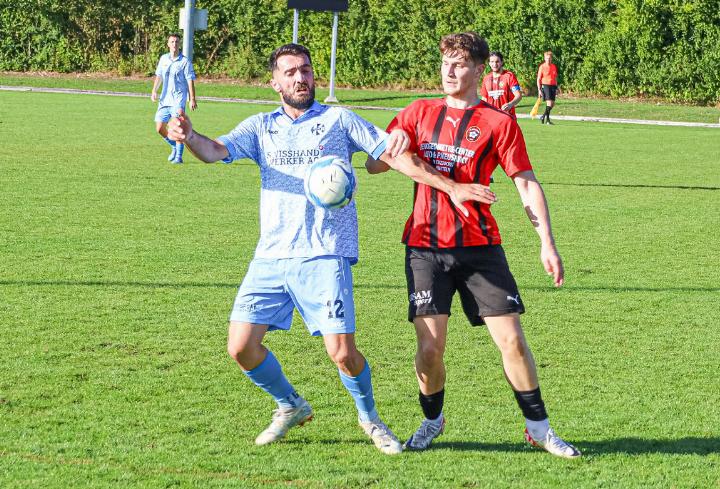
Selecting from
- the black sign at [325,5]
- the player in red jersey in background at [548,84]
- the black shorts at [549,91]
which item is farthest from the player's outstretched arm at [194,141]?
the black sign at [325,5]

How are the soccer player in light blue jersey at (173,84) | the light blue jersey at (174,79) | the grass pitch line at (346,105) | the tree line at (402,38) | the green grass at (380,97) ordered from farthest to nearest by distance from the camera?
the tree line at (402,38), the green grass at (380,97), the grass pitch line at (346,105), the light blue jersey at (174,79), the soccer player in light blue jersey at (173,84)

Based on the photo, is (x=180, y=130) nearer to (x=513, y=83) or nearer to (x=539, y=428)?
(x=539, y=428)

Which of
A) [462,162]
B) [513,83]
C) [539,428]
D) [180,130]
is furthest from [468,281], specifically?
[513,83]

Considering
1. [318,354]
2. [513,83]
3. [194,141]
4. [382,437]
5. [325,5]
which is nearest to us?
[194,141]

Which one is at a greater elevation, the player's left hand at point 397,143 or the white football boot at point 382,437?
the player's left hand at point 397,143

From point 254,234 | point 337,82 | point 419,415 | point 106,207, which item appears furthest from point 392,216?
point 337,82

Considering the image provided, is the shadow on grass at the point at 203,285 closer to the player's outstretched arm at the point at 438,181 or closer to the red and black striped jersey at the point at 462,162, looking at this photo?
the red and black striped jersey at the point at 462,162

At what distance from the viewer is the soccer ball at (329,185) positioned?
16.0ft

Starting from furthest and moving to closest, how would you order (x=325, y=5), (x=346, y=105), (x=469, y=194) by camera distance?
(x=325, y=5), (x=346, y=105), (x=469, y=194)

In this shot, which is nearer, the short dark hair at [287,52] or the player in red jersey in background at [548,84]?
the short dark hair at [287,52]

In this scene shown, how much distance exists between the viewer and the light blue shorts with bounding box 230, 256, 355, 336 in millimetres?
Answer: 4988

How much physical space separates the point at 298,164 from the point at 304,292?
60cm

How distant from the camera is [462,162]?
511 centimetres

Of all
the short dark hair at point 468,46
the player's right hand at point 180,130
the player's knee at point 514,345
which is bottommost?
the player's knee at point 514,345
